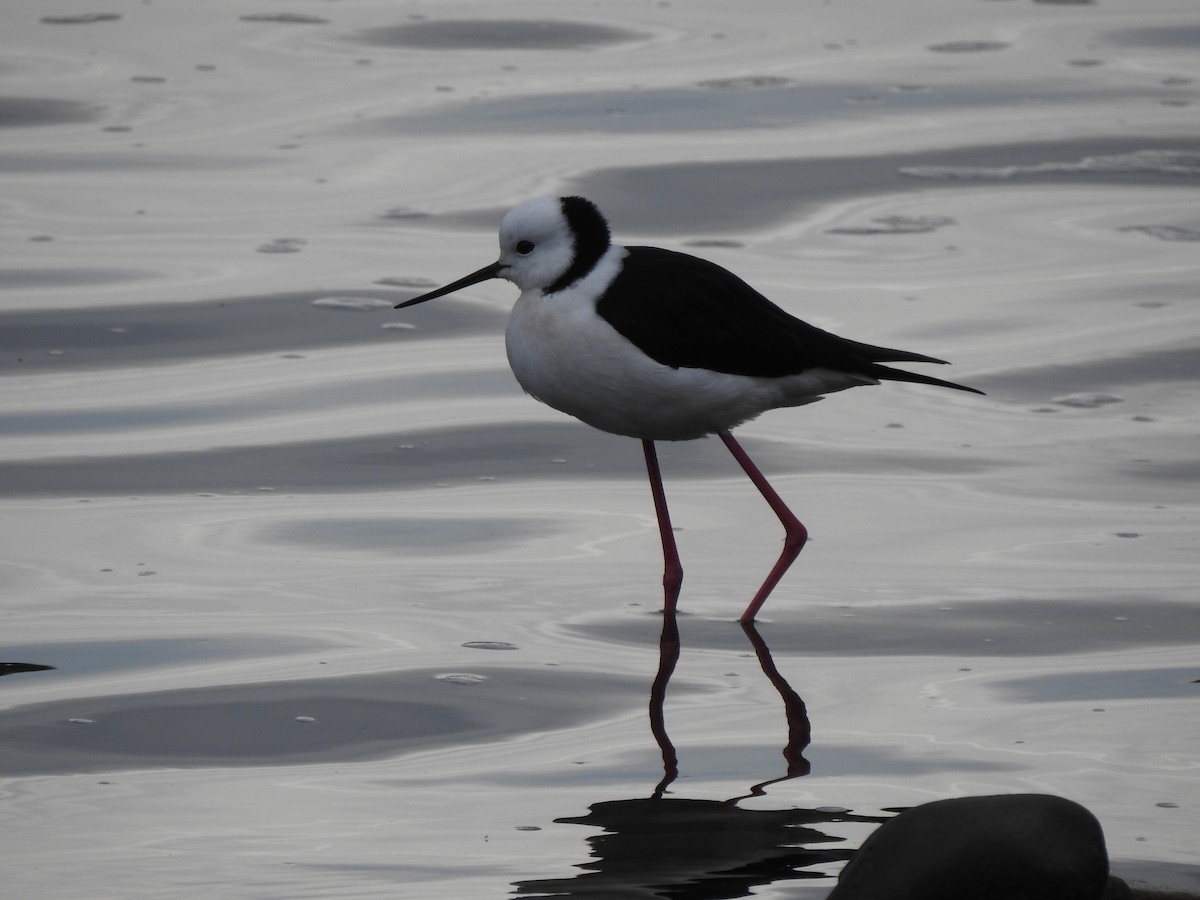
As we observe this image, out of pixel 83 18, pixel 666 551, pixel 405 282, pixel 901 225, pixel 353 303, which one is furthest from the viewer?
pixel 83 18

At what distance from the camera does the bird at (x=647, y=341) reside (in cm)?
605

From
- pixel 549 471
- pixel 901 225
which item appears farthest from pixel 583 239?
pixel 901 225

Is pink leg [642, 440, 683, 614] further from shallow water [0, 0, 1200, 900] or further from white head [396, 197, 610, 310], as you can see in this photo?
white head [396, 197, 610, 310]

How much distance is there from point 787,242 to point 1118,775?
20.1 feet

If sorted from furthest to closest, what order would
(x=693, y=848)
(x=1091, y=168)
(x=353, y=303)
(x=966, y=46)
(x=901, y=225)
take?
(x=966, y=46) → (x=1091, y=168) → (x=901, y=225) → (x=353, y=303) → (x=693, y=848)

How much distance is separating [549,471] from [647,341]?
1.98 metres

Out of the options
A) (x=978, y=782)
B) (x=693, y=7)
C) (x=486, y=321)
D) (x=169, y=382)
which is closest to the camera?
(x=978, y=782)

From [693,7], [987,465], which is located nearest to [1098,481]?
[987,465]

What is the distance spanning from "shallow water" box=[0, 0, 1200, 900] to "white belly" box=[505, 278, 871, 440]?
0.65 m

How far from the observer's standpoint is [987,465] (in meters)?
7.77

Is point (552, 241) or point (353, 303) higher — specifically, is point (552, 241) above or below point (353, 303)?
above

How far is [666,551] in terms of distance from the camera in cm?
658

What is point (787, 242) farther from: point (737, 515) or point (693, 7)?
point (693, 7)

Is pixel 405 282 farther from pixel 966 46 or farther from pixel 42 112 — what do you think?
pixel 966 46
